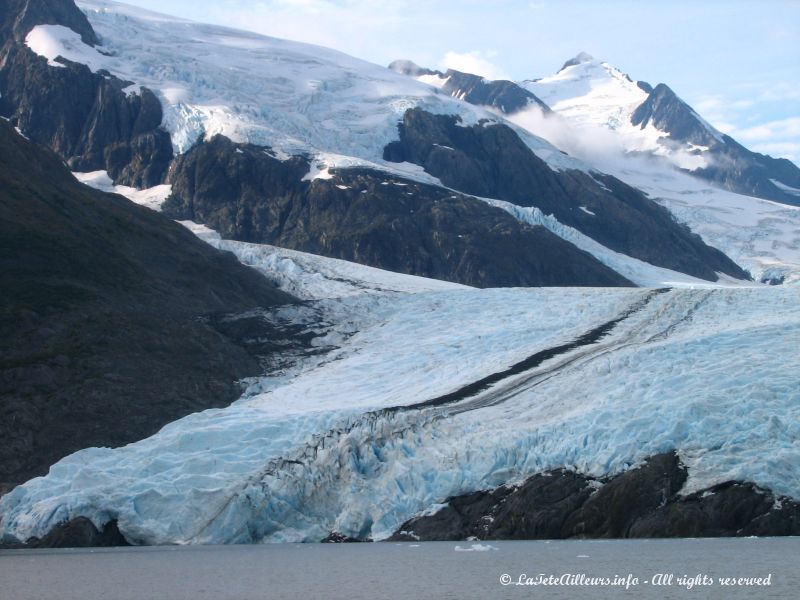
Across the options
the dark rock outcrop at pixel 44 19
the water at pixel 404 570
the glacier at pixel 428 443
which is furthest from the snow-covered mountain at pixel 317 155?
the water at pixel 404 570

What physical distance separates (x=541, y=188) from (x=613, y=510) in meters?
109

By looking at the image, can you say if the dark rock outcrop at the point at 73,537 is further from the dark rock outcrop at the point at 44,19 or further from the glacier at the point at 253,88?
the dark rock outcrop at the point at 44,19

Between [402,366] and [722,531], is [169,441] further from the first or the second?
[722,531]

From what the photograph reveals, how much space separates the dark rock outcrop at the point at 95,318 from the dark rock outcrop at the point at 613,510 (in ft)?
52.9

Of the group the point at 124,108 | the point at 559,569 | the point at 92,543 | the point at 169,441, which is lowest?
the point at 92,543

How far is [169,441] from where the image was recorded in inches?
1715

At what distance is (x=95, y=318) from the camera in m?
54.5

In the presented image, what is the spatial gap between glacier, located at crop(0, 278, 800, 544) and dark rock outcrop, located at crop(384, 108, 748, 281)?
86427 mm

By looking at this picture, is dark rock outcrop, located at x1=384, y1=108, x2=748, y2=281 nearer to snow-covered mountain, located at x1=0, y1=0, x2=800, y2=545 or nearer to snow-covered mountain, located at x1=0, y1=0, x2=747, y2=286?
snow-covered mountain, located at x1=0, y1=0, x2=747, y2=286

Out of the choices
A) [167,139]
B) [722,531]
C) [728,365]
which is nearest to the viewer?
[722,531]

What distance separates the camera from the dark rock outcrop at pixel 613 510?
35.1m

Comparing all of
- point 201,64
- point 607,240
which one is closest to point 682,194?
point 607,240

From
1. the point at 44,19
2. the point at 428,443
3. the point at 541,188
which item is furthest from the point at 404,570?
the point at 44,19

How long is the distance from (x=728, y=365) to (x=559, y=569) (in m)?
17.8
